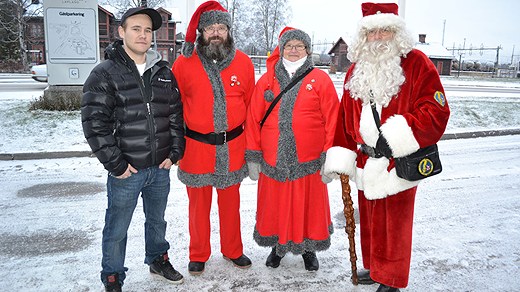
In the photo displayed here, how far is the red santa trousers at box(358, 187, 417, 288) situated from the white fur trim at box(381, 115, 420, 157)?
37 centimetres

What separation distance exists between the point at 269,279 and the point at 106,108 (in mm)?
1924

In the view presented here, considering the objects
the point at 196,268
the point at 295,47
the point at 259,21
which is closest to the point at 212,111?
the point at 295,47

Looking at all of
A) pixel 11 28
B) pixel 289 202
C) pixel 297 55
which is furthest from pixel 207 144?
pixel 11 28

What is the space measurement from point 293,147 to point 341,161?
1.43 feet

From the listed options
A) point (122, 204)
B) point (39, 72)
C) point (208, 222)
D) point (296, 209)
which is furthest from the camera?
point (39, 72)

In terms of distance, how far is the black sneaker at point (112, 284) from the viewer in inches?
118

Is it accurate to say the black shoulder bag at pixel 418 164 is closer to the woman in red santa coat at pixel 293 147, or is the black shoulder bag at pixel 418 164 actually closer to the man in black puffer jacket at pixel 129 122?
the woman in red santa coat at pixel 293 147

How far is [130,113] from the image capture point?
2801mm

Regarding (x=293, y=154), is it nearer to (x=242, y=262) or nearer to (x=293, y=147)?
(x=293, y=147)

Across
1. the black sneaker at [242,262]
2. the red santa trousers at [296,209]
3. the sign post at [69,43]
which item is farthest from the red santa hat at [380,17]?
the sign post at [69,43]

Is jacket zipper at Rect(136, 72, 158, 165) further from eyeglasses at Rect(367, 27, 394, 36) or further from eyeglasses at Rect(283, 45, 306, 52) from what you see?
eyeglasses at Rect(367, 27, 394, 36)

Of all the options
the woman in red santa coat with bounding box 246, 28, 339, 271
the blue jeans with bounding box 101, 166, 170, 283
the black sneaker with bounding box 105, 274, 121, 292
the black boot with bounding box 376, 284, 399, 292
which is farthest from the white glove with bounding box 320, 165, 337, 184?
the black sneaker with bounding box 105, 274, 121, 292

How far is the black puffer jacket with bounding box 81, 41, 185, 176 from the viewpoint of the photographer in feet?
8.73

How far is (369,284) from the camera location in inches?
130
